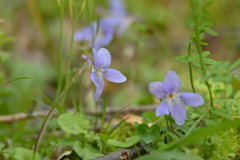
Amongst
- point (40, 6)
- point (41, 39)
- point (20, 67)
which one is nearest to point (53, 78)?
point (20, 67)

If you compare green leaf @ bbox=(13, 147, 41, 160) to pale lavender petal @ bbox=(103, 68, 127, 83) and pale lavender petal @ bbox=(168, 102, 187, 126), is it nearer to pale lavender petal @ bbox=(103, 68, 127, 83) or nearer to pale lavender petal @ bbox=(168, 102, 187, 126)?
pale lavender petal @ bbox=(103, 68, 127, 83)

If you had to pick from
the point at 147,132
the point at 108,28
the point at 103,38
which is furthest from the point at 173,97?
the point at 108,28

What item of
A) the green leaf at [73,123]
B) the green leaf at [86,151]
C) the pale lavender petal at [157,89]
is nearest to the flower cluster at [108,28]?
the green leaf at [73,123]

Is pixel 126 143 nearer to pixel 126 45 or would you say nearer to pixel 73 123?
pixel 73 123

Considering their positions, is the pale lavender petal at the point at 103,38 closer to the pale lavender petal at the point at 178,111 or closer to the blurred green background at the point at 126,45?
the blurred green background at the point at 126,45

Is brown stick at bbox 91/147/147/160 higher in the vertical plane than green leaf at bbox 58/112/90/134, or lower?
lower

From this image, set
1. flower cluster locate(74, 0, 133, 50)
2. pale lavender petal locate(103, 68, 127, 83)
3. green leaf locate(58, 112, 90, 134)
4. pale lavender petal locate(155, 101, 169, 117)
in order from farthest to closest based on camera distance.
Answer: flower cluster locate(74, 0, 133, 50), green leaf locate(58, 112, 90, 134), pale lavender petal locate(103, 68, 127, 83), pale lavender petal locate(155, 101, 169, 117)

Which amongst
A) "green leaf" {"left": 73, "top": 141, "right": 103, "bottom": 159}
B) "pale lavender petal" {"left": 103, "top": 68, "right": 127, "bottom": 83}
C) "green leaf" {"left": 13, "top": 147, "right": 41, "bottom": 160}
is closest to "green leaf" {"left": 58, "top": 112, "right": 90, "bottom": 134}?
"green leaf" {"left": 73, "top": 141, "right": 103, "bottom": 159}
